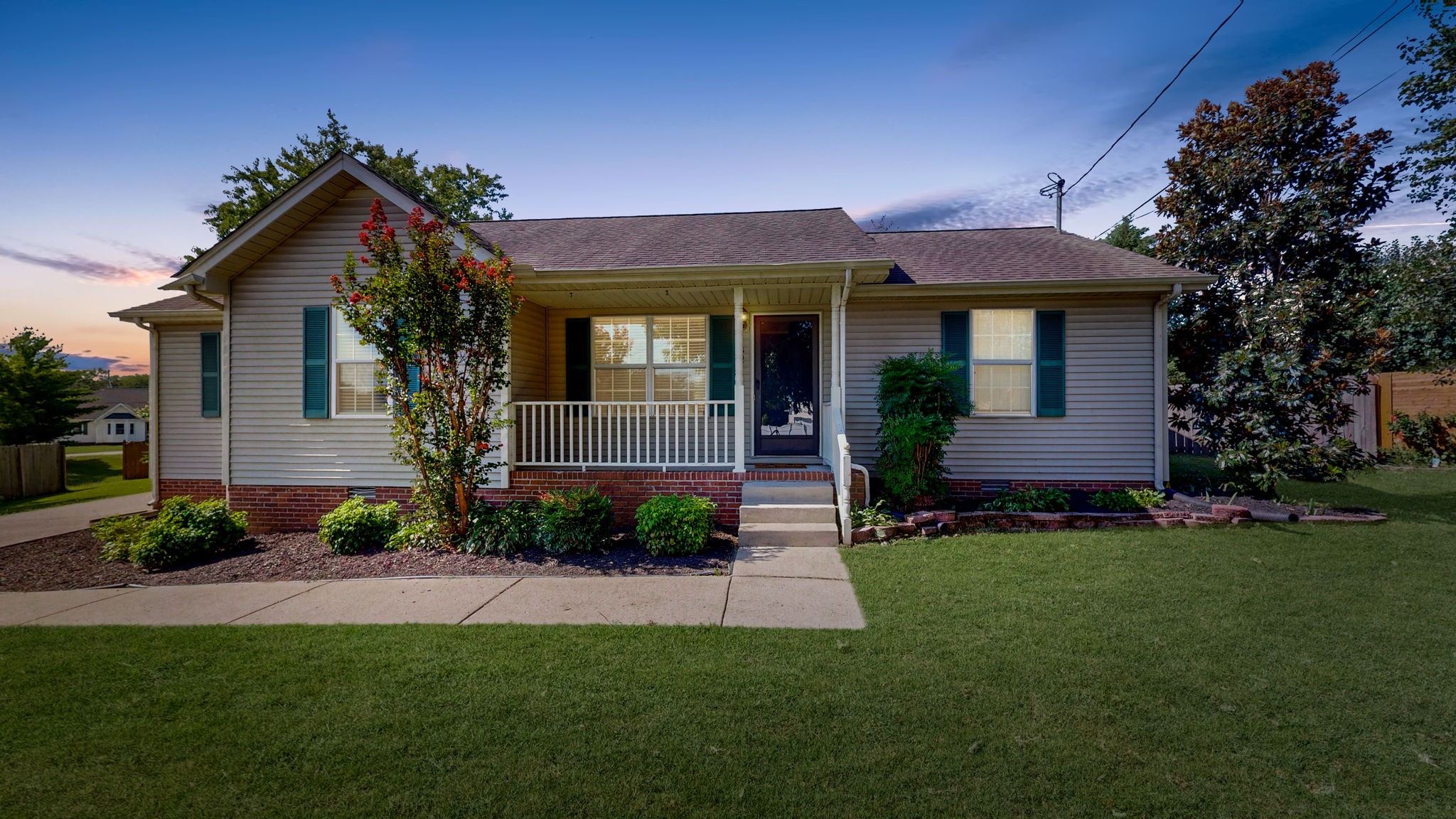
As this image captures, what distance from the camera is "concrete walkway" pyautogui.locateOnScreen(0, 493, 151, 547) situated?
26.5 ft

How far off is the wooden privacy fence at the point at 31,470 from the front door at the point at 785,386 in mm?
15791

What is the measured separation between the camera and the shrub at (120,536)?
637cm

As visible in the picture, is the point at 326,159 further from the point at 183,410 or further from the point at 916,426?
the point at 916,426


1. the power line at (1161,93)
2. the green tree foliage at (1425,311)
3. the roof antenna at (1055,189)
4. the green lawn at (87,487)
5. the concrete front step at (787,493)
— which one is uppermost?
the power line at (1161,93)

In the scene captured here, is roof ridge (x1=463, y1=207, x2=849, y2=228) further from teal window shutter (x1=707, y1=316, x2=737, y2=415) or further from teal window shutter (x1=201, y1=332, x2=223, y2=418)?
teal window shutter (x1=201, y1=332, x2=223, y2=418)

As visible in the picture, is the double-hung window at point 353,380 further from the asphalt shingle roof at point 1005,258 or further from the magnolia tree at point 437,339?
the asphalt shingle roof at point 1005,258

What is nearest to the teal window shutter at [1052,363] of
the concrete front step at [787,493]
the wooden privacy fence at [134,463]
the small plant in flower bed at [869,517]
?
the small plant in flower bed at [869,517]

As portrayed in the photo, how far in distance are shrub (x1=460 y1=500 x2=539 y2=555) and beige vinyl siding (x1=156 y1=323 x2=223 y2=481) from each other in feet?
21.6

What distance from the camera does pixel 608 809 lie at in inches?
87.5

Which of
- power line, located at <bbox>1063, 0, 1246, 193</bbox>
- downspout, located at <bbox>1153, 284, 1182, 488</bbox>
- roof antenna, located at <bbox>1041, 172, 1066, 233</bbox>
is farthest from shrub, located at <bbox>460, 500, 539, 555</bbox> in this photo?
roof antenna, located at <bbox>1041, 172, 1066, 233</bbox>

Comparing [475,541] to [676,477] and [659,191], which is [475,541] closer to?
[676,477]

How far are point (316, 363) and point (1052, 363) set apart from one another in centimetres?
1019

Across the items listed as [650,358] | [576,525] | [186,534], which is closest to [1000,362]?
[650,358]

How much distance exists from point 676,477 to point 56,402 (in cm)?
1959
